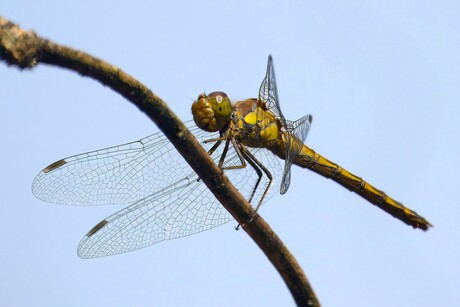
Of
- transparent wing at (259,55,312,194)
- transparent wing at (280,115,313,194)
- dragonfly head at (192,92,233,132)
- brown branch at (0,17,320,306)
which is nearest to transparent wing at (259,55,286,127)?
transparent wing at (259,55,312,194)

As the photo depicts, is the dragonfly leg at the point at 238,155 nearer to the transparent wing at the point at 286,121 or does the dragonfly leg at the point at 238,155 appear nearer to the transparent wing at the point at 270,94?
the transparent wing at the point at 286,121

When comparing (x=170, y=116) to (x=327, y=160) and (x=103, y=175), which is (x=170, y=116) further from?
(x=327, y=160)

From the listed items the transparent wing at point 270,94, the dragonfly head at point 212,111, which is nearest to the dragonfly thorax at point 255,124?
the transparent wing at point 270,94

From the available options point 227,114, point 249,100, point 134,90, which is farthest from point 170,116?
point 249,100

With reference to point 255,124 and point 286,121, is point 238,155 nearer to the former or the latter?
point 255,124

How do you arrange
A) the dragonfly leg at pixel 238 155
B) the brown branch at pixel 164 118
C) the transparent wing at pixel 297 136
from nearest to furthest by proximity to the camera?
A: the brown branch at pixel 164 118 → the dragonfly leg at pixel 238 155 → the transparent wing at pixel 297 136
